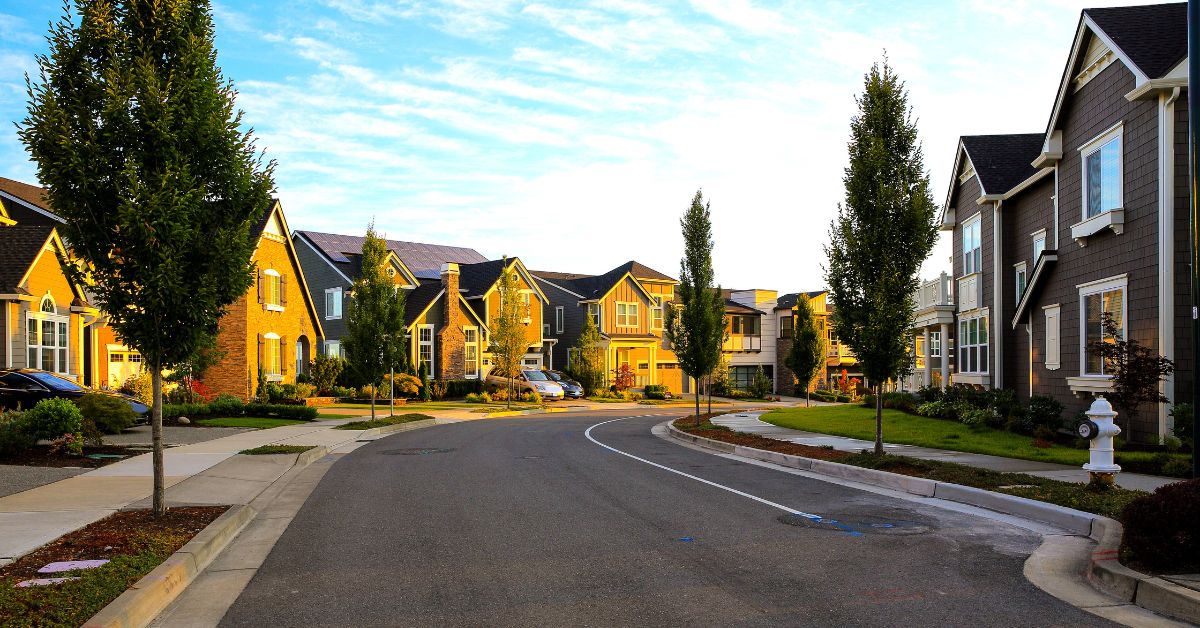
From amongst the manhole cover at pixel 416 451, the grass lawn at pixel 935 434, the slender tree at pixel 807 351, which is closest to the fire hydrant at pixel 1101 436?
the grass lawn at pixel 935 434

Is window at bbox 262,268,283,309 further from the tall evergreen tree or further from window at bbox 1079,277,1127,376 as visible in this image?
window at bbox 1079,277,1127,376

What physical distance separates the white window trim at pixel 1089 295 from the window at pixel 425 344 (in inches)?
1421

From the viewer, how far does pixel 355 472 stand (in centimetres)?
1562

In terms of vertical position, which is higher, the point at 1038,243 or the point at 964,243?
the point at 964,243

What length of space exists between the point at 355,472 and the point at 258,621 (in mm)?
9431

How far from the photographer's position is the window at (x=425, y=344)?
49.2m

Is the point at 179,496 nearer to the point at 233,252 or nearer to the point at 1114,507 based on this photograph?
the point at 233,252

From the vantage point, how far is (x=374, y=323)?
1122 inches

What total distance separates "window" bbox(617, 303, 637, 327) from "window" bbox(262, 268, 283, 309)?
28156 millimetres

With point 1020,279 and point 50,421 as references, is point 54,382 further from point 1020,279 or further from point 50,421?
point 1020,279

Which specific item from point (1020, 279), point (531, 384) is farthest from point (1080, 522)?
point (531, 384)

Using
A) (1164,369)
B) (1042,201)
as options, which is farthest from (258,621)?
(1042,201)

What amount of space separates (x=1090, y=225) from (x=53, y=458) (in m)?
21.7

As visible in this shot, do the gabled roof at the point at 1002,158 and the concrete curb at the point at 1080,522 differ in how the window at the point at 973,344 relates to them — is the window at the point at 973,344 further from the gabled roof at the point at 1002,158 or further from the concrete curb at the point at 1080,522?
the concrete curb at the point at 1080,522
